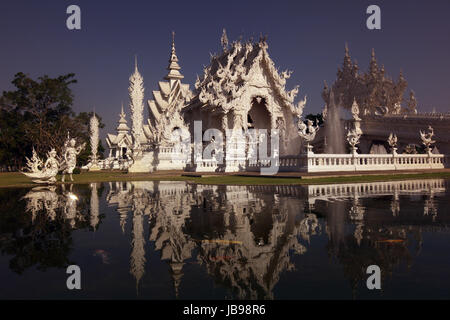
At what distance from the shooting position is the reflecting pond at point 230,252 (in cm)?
370

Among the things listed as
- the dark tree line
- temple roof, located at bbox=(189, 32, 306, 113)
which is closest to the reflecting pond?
temple roof, located at bbox=(189, 32, 306, 113)

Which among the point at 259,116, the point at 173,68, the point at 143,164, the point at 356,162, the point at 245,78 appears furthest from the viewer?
the point at 173,68

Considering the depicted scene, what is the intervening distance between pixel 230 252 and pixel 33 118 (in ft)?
199

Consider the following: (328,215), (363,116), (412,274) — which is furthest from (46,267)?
(363,116)

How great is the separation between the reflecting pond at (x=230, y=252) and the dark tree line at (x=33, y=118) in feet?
156

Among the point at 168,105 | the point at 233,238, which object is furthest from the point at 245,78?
the point at 233,238

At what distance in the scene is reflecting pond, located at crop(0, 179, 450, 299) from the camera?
12.1 ft

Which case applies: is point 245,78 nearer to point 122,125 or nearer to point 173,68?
point 173,68

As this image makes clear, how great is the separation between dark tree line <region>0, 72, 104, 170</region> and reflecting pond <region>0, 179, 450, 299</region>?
47.4 meters

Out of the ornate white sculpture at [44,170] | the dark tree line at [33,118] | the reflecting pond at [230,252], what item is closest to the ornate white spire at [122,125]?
the dark tree line at [33,118]

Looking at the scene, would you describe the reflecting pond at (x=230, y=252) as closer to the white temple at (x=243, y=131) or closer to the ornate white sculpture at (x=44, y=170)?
the ornate white sculpture at (x=44, y=170)

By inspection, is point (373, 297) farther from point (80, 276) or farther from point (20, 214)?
point (20, 214)

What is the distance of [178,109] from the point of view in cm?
3972

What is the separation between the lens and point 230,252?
16.5 feet
